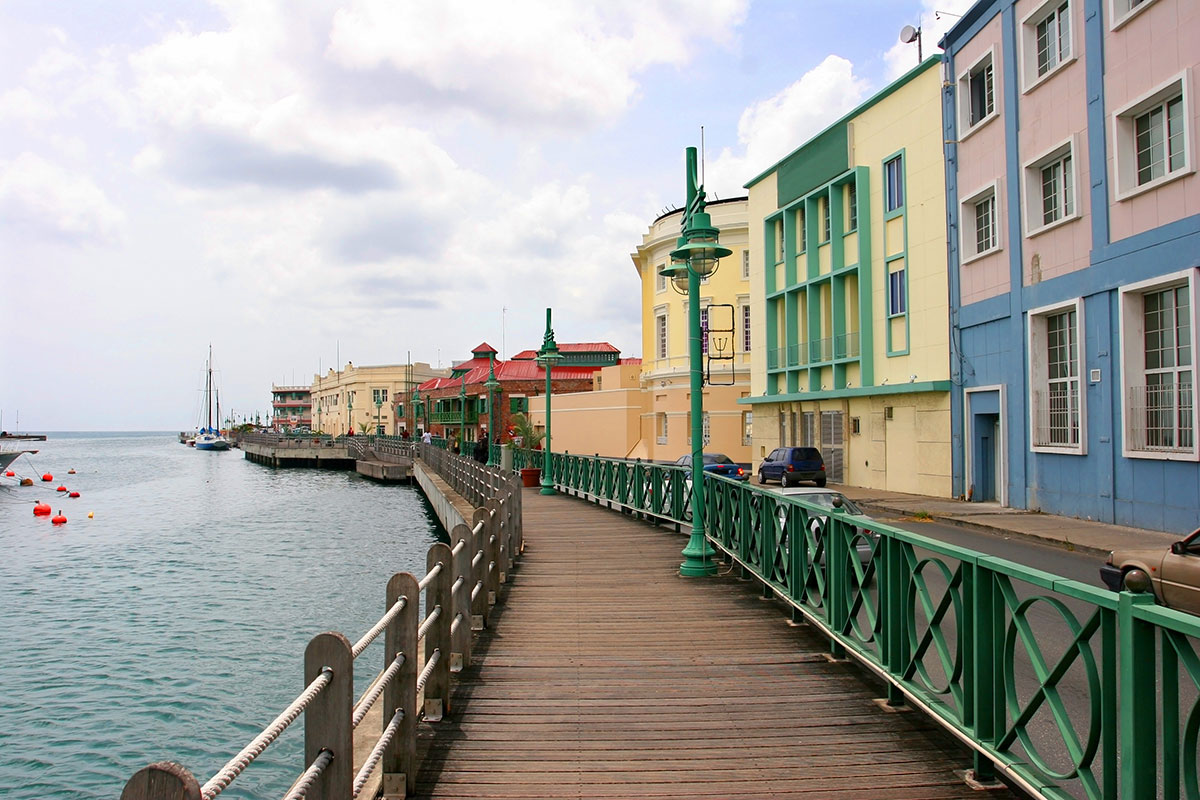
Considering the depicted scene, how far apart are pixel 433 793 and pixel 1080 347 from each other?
17535 millimetres

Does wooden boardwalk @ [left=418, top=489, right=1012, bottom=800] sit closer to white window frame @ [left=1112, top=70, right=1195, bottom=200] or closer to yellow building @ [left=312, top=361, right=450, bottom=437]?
white window frame @ [left=1112, top=70, right=1195, bottom=200]

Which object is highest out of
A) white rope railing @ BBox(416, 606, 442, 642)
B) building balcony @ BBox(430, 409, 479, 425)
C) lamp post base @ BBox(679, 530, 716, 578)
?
building balcony @ BBox(430, 409, 479, 425)

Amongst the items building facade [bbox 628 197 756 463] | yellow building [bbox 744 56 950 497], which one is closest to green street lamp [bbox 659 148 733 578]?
yellow building [bbox 744 56 950 497]

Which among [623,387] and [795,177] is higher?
[795,177]

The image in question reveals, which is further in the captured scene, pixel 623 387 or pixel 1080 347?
pixel 623 387

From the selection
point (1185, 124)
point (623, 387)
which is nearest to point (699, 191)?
point (1185, 124)

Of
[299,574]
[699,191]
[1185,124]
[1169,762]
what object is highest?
[1185,124]

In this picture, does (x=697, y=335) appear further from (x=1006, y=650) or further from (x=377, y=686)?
(x=377, y=686)

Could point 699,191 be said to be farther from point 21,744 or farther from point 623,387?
point 623,387

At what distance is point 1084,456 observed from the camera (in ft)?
59.1

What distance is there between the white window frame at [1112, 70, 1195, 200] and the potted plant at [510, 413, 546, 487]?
→ 654 inches

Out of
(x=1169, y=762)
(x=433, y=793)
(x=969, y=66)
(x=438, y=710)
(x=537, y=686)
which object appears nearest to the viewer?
(x=1169, y=762)

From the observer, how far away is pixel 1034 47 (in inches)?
795

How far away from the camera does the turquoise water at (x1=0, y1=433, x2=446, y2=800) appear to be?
9.48 m
